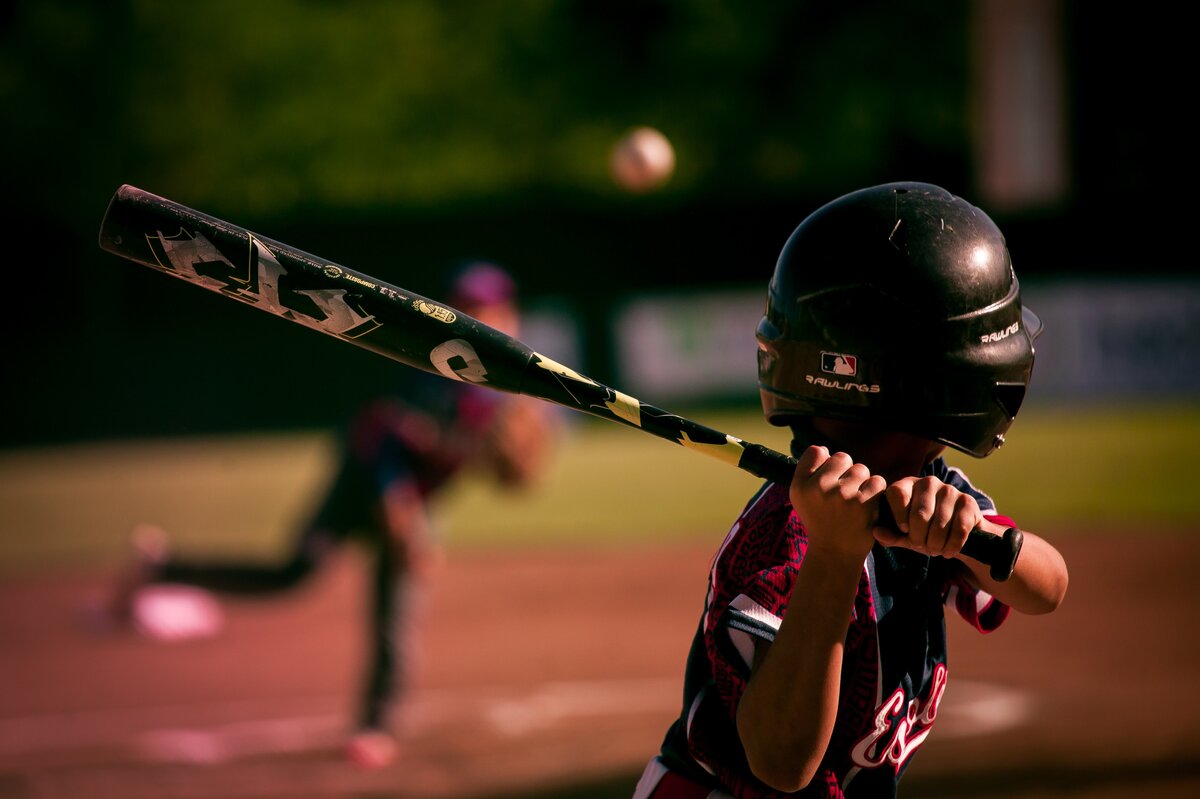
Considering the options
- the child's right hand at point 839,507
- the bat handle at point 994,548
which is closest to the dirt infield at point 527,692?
the bat handle at point 994,548

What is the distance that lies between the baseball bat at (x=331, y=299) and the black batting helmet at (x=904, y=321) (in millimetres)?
319

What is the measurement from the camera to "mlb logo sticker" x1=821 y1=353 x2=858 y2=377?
199cm

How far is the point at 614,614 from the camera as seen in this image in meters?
8.22

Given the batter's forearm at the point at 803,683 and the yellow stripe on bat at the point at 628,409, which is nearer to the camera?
the batter's forearm at the point at 803,683

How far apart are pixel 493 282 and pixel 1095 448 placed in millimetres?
9733

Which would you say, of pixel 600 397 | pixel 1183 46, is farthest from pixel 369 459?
pixel 1183 46

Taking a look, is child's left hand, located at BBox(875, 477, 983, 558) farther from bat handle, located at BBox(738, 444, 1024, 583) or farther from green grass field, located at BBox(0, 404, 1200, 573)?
green grass field, located at BBox(0, 404, 1200, 573)

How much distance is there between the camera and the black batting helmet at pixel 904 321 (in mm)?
1971

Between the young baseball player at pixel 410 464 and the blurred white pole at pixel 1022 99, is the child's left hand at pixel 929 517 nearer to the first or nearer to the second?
the young baseball player at pixel 410 464

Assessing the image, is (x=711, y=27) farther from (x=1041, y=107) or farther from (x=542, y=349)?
(x=542, y=349)

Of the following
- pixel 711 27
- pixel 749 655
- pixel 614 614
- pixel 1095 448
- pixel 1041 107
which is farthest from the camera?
pixel 711 27

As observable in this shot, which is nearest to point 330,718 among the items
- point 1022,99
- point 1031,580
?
point 1031,580

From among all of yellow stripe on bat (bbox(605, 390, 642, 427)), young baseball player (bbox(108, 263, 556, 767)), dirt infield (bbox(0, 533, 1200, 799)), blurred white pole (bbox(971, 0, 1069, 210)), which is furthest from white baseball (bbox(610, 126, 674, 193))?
blurred white pole (bbox(971, 0, 1069, 210))

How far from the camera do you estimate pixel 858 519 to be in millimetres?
1783
